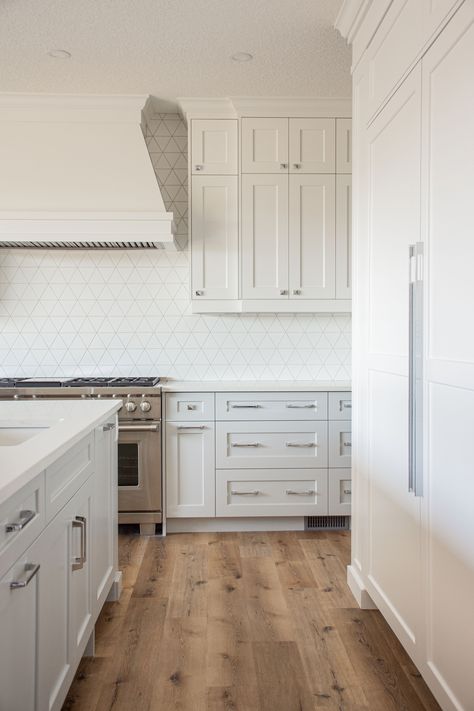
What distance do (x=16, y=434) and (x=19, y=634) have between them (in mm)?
822

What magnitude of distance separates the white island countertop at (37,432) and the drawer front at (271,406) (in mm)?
1104

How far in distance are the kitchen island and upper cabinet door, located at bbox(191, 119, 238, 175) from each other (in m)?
1.92

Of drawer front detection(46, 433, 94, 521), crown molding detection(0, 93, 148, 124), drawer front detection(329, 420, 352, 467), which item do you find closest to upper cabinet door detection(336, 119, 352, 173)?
crown molding detection(0, 93, 148, 124)

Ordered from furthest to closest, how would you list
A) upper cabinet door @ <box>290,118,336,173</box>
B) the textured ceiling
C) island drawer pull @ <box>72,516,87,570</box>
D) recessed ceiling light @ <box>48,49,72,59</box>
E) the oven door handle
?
1. upper cabinet door @ <box>290,118,336,173</box>
2. the oven door handle
3. recessed ceiling light @ <box>48,49,72,59</box>
4. the textured ceiling
5. island drawer pull @ <box>72,516,87,570</box>

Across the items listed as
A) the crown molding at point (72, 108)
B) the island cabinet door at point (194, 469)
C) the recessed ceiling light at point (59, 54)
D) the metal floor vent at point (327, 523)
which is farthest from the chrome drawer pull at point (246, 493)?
the recessed ceiling light at point (59, 54)

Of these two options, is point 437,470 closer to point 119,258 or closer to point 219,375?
point 219,375

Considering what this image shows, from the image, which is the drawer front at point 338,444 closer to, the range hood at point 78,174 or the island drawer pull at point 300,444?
the island drawer pull at point 300,444

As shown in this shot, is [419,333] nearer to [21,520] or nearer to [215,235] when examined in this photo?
[21,520]

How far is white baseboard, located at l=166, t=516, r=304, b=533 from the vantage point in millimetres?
3539

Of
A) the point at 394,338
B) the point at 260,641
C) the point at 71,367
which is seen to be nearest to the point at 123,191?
the point at 71,367

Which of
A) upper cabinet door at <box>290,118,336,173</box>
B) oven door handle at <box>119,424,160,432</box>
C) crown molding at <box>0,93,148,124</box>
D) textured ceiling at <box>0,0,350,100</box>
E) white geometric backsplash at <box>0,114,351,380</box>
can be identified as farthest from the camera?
white geometric backsplash at <box>0,114,351,380</box>

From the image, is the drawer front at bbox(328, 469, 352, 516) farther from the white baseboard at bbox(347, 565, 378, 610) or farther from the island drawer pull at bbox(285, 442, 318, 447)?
the white baseboard at bbox(347, 565, 378, 610)

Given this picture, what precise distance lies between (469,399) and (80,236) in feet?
Answer: 8.62

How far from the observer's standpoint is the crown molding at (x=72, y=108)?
3535 millimetres
